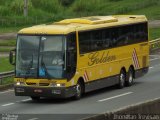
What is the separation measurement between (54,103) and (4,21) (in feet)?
161

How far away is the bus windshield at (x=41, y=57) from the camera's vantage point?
2469cm

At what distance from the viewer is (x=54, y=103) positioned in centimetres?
2511

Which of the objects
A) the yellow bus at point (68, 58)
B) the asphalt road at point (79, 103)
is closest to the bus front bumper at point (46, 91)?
the yellow bus at point (68, 58)

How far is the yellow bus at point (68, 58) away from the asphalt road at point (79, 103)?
1.36 ft

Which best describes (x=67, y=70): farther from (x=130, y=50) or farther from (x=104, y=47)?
(x=130, y=50)

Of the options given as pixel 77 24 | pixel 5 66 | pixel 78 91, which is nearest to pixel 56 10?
pixel 5 66

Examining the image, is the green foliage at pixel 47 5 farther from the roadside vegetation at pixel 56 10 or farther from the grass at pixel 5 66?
the grass at pixel 5 66

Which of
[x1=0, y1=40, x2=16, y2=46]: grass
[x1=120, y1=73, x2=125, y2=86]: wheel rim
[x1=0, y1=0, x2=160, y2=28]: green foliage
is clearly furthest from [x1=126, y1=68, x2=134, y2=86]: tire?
[x1=0, y1=0, x2=160, y2=28]: green foliage

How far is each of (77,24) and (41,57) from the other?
2.68 m

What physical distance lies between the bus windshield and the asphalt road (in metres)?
1.17

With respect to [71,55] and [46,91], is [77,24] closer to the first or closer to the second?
[71,55]

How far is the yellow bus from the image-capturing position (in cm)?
2469

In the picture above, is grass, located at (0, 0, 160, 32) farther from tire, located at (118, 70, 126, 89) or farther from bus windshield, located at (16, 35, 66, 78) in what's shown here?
bus windshield, located at (16, 35, 66, 78)

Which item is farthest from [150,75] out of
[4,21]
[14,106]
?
[4,21]
